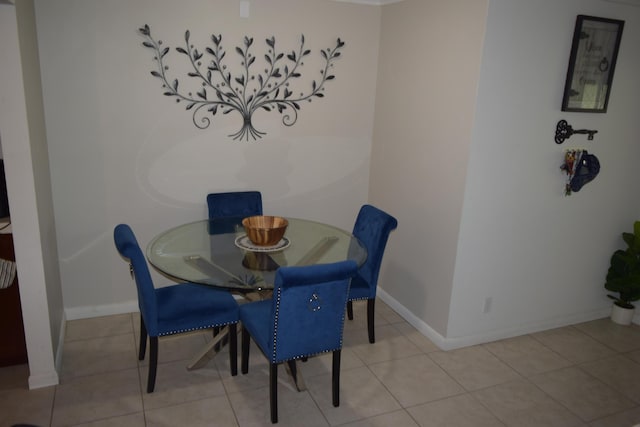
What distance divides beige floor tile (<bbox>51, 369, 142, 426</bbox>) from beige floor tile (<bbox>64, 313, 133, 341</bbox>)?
53 centimetres

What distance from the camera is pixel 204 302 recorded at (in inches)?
107

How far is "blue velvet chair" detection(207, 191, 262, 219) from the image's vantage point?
3498 mm

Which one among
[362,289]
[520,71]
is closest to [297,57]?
[520,71]

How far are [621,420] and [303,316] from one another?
190cm

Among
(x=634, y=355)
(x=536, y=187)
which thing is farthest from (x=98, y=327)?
(x=634, y=355)

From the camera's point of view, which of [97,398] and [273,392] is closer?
[273,392]

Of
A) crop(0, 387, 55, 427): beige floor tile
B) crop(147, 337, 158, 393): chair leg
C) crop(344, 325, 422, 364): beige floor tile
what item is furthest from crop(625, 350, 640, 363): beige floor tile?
crop(0, 387, 55, 427): beige floor tile

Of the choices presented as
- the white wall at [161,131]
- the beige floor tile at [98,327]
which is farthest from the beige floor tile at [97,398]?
the white wall at [161,131]

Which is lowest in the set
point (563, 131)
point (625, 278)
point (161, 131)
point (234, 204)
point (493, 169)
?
point (625, 278)

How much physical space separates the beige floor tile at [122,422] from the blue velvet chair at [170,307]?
0.69ft

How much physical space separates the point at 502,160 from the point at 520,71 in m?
0.55

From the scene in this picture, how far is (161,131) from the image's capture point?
333 centimetres

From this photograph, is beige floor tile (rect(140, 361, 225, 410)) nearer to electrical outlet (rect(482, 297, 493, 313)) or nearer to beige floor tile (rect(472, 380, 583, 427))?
beige floor tile (rect(472, 380, 583, 427))

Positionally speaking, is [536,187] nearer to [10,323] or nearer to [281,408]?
[281,408]
